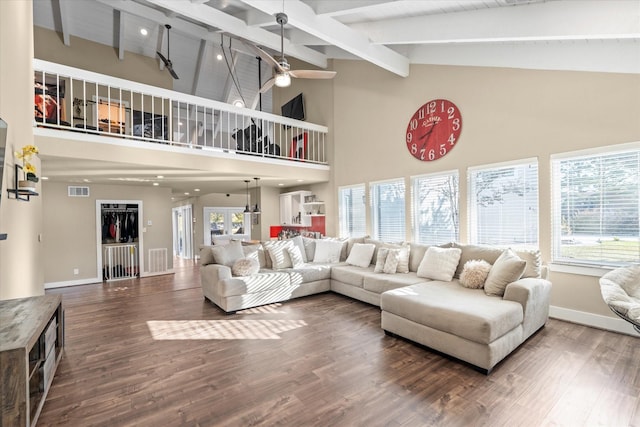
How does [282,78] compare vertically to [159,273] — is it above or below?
above

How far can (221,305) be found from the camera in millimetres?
4445

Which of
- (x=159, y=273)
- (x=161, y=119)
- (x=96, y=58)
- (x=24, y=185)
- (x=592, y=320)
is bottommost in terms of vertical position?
(x=159, y=273)

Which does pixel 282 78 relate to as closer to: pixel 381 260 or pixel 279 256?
pixel 279 256

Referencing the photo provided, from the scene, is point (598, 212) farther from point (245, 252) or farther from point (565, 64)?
point (245, 252)

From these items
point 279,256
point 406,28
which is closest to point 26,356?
point 279,256

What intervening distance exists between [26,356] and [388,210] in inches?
215

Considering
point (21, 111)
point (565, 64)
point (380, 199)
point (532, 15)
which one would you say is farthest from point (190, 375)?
point (565, 64)

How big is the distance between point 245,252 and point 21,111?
129 inches

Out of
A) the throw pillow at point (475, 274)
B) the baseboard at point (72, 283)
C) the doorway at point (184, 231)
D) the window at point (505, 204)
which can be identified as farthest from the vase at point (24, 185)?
the doorway at point (184, 231)

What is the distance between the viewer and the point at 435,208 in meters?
5.28

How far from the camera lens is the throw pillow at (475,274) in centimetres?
362

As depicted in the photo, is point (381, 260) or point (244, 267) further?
point (381, 260)

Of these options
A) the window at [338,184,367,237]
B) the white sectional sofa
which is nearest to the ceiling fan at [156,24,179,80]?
the white sectional sofa

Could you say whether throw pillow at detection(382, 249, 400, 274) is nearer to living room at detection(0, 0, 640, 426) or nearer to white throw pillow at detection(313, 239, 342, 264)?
living room at detection(0, 0, 640, 426)
